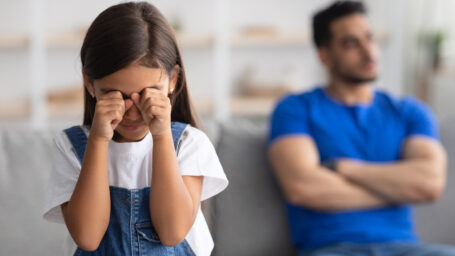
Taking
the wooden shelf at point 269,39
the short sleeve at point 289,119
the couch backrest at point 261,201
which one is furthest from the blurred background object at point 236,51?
the couch backrest at point 261,201

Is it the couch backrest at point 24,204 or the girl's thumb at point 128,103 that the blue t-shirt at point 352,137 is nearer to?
the couch backrest at point 24,204

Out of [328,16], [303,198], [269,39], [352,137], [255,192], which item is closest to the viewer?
[255,192]

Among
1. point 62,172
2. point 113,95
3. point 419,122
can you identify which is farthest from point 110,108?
point 419,122

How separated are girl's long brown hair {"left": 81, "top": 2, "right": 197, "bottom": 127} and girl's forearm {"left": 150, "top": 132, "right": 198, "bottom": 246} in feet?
0.13

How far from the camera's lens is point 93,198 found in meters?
0.34

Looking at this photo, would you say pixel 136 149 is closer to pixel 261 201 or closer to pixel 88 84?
pixel 88 84

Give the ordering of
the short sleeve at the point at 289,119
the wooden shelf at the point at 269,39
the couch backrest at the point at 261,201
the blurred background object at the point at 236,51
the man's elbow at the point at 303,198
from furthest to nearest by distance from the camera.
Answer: the wooden shelf at the point at 269,39 → the blurred background object at the point at 236,51 → the short sleeve at the point at 289,119 → the man's elbow at the point at 303,198 → the couch backrest at the point at 261,201

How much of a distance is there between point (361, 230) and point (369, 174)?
0.38 ft

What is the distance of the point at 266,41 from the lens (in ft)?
9.81

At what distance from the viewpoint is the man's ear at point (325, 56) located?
140 cm

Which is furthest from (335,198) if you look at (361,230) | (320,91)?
(320,91)

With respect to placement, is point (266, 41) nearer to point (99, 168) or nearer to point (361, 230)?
point (361, 230)

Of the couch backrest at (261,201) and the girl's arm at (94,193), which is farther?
the couch backrest at (261,201)

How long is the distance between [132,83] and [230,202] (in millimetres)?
359
